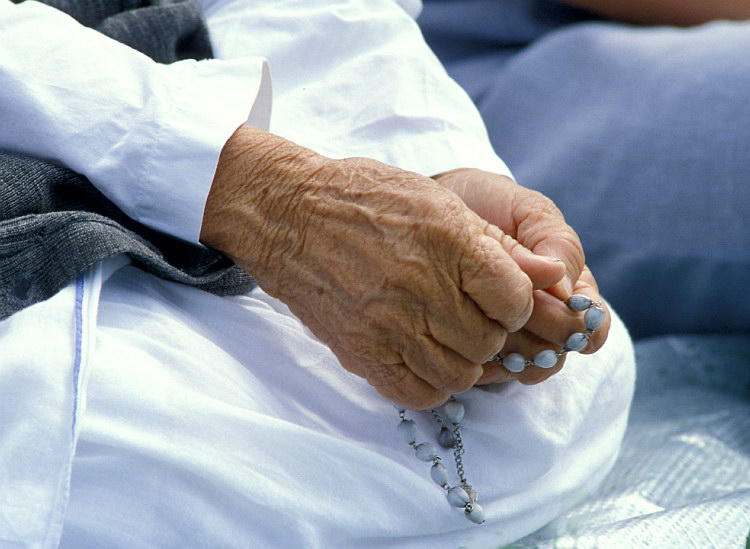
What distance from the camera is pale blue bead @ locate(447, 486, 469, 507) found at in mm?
511

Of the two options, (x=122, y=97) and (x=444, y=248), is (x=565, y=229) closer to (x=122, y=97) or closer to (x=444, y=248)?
(x=444, y=248)

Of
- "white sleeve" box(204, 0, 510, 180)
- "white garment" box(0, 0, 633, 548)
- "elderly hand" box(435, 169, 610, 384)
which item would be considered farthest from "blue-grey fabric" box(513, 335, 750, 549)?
"white sleeve" box(204, 0, 510, 180)

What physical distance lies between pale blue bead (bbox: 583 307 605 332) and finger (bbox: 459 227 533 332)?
0.18ft

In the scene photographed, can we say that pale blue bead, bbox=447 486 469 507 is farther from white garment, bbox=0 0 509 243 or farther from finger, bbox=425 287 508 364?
white garment, bbox=0 0 509 243

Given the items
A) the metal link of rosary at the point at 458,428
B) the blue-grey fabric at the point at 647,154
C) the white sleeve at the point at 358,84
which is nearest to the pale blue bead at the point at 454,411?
the metal link of rosary at the point at 458,428

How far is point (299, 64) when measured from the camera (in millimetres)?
750

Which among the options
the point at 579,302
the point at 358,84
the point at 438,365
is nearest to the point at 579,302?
the point at 579,302

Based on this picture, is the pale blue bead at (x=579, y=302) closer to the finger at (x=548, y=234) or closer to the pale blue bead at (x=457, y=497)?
the finger at (x=548, y=234)

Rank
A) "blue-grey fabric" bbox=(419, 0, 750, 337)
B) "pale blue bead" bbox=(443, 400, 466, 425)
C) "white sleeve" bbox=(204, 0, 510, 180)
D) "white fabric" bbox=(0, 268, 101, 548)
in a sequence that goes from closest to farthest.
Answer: "white fabric" bbox=(0, 268, 101, 548) → "pale blue bead" bbox=(443, 400, 466, 425) → "white sleeve" bbox=(204, 0, 510, 180) → "blue-grey fabric" bbox=(419, 0, 750, 337)

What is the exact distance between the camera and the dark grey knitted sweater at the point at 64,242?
1.59 feet

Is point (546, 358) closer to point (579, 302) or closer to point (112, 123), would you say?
point (579, 302)

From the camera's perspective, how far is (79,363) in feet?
1.50

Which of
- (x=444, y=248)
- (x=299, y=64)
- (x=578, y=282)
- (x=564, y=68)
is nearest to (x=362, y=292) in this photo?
(x=444, y=248)

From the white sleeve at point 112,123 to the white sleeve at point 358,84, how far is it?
160mm
